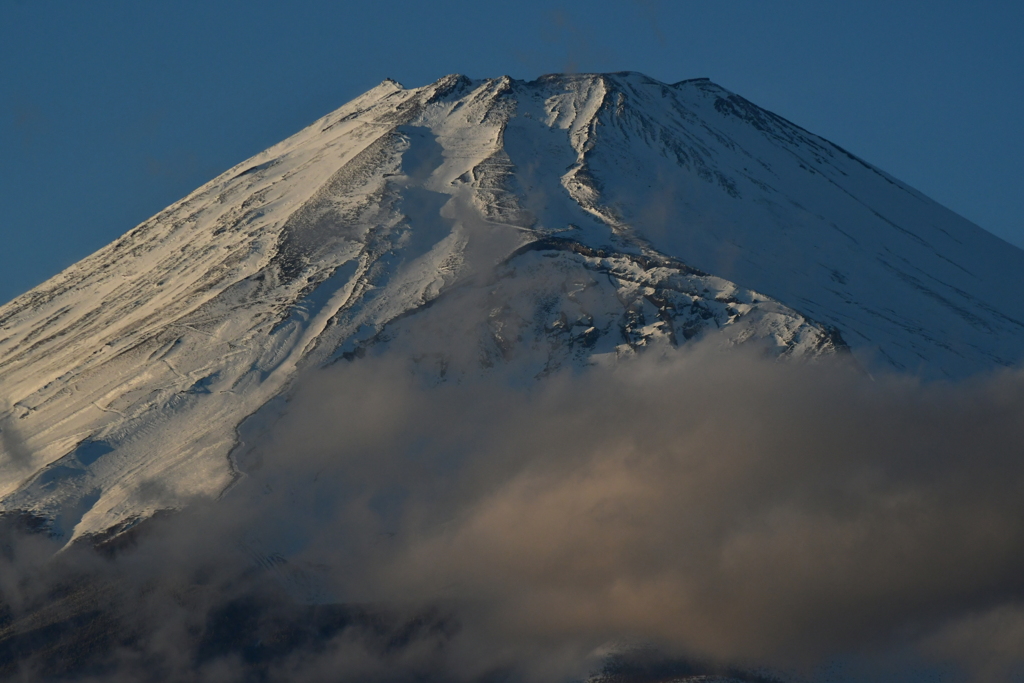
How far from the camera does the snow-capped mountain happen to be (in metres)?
102

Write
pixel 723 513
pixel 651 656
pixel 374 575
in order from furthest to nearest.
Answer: pixel 723 513 → pixel 374 575 → pixel 651 656

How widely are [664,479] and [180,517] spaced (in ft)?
109

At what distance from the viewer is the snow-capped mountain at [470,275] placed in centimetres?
10212

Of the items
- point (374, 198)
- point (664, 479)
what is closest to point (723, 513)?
point (664, 479)

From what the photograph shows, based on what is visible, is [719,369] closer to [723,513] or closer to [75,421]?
[723,513]

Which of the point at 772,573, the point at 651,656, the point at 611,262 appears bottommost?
the point at 651,656

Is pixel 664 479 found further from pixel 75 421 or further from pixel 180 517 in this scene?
pixel 75 421

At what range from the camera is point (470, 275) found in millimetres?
110250

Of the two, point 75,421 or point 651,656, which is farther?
point 75,421

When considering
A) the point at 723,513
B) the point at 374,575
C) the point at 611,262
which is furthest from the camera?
the point at 611,262

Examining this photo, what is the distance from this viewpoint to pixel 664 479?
100562 mm

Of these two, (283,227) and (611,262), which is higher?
(283,227)

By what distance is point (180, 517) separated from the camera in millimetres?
91750

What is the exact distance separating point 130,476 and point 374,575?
18.4 meters
